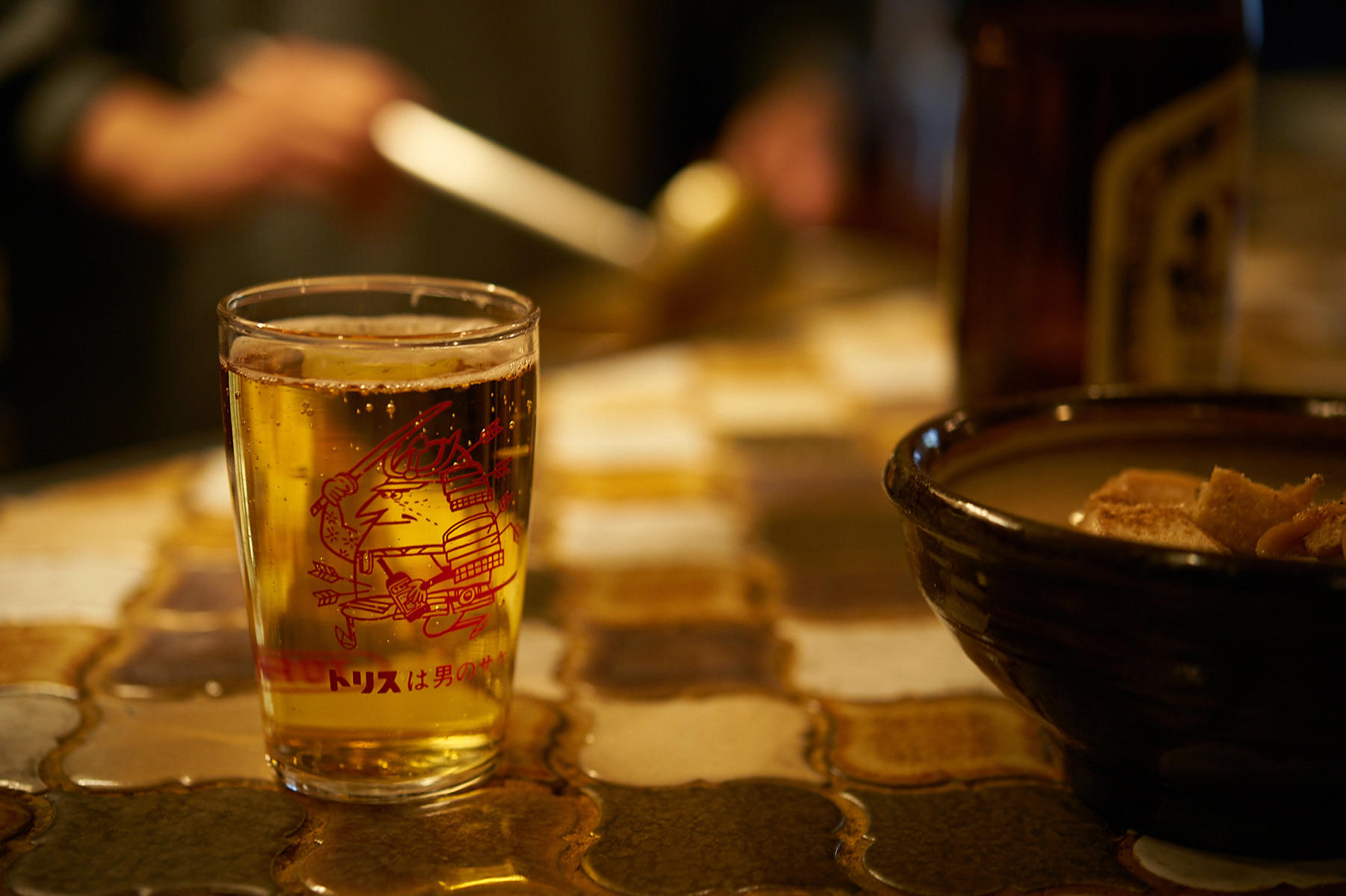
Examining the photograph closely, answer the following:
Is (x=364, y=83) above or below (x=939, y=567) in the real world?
above

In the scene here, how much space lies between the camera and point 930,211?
9.62ft

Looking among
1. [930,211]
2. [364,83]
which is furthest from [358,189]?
[930,211]

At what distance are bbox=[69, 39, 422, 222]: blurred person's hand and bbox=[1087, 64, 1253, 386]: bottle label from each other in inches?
51.0

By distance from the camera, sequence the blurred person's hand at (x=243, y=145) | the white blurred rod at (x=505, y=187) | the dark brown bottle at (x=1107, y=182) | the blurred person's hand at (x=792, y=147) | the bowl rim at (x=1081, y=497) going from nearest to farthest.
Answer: the bowl rim at (x=1081, y=497) < the dark brown bottle at (x=1107, y=182) < the white blurred rod at (x=505, y=187) < the blurred person's hand at (x=243, y=145) < the blurred person's hand at (x=792, y=147)

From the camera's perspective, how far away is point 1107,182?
2.69ft

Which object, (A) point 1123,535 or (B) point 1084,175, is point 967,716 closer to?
(A) point 1123,535

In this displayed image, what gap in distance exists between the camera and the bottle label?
0.81 meters

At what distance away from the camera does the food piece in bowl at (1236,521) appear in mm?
443

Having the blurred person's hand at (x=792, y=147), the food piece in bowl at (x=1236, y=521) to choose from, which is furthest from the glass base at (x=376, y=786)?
the blurred person's hand at (x=792, y=147)

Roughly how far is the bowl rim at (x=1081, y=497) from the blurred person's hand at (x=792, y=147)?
1905 mm

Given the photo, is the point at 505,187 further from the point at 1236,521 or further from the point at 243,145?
the point at 1236,521

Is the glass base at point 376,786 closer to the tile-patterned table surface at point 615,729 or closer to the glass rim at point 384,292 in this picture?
the tile-patterned table surface at point 615,729

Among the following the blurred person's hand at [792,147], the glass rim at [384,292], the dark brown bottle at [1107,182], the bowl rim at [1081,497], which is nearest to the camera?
the bowl rim at [1081,497]

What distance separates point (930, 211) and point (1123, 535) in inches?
101
